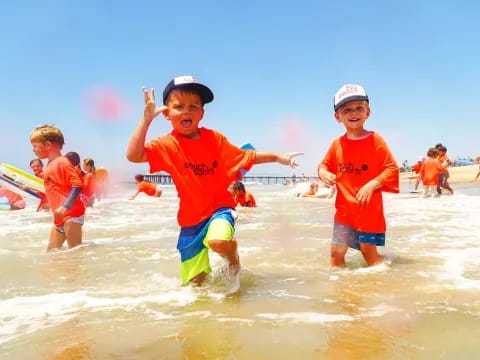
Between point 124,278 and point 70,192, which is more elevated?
point 70,192

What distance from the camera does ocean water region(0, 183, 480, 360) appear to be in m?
1.95

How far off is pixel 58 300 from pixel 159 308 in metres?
0.78

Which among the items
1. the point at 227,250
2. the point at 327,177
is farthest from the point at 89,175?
the point at 227,250

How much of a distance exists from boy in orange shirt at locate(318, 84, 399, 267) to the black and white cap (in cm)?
128

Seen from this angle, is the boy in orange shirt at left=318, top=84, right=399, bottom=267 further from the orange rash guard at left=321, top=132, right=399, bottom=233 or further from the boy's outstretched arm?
the boy's outstretched arm

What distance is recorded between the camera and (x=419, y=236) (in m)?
5.64

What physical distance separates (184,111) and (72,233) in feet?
9.28

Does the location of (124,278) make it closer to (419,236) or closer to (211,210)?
(211,210)

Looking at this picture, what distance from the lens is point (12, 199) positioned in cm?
1209

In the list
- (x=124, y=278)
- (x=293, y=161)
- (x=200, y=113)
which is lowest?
(x=124, y=278)

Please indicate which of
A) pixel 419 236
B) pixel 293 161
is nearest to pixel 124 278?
pixel 293 161

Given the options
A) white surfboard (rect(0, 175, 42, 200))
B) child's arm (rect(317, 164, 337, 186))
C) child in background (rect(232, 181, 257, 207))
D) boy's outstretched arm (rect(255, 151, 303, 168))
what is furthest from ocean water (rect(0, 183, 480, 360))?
white surfboard (rect(0, 175, 42, 200))

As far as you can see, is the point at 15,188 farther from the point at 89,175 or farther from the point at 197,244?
the point at 197,244

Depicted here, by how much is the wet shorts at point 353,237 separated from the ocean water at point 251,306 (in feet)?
0.76
